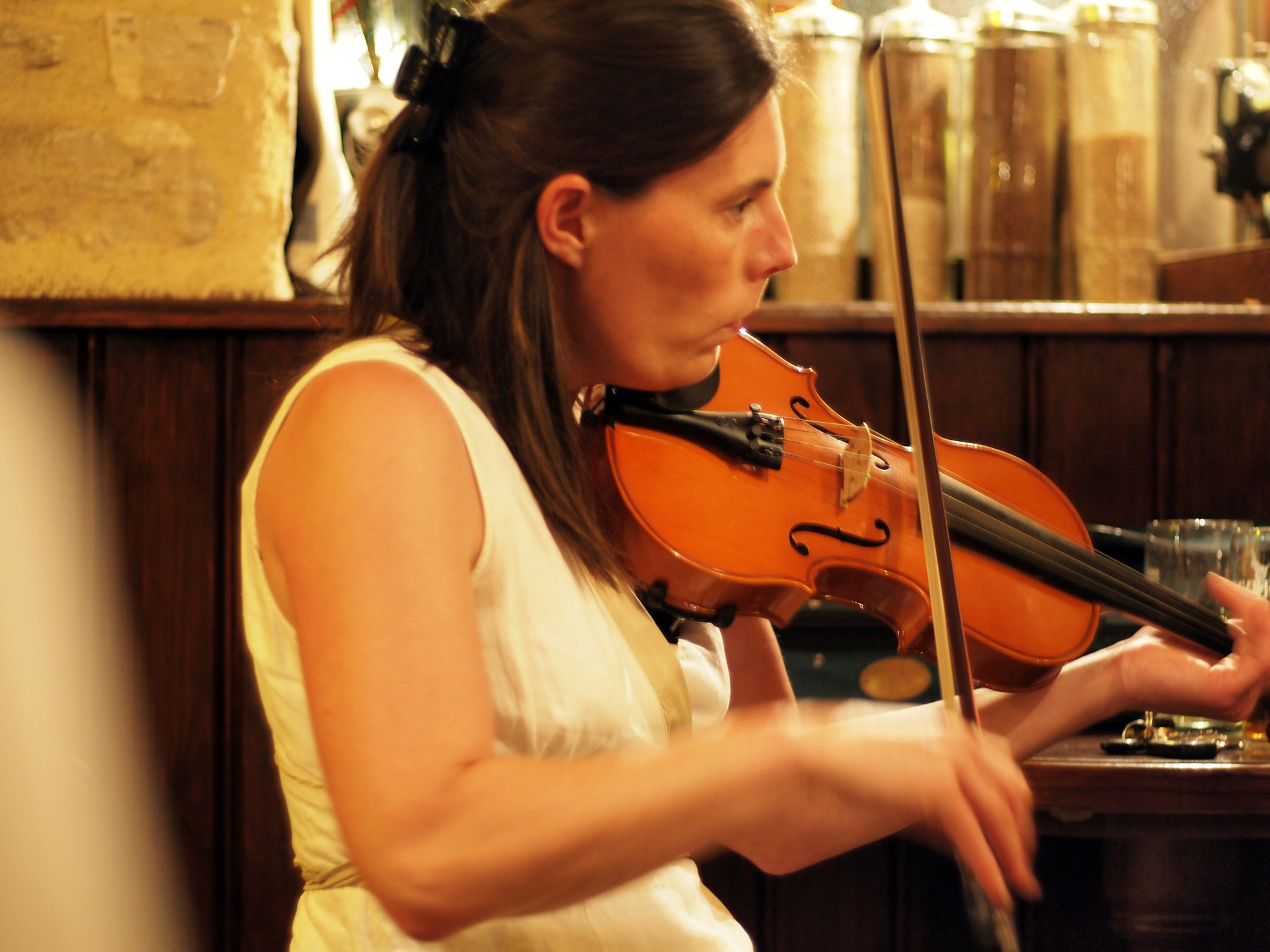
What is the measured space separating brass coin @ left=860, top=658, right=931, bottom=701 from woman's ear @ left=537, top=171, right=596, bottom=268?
0.89 meters

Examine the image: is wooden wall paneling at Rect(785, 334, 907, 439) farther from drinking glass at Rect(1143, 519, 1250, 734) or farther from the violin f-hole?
the violin f-hole

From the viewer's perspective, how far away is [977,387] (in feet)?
5.74

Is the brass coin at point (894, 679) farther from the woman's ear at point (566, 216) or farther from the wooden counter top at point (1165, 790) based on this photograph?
the woman's ear at point (566, 216)

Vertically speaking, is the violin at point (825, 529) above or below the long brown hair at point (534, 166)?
below

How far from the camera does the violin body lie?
105 centimetres

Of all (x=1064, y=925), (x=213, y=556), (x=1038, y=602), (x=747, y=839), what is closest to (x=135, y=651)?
(x=213, y=556)

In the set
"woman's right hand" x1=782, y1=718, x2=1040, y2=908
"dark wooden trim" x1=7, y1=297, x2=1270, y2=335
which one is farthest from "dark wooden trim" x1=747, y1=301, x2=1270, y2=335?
"woman's right hand" x1=782, y1=718, x2=1040, y2=908

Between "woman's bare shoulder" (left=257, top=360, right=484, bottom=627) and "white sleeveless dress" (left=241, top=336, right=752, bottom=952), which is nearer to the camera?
"woman's bare shoulder" (left=257, top=360, right=484, bottom=627)

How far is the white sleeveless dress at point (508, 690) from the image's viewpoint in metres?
0.86

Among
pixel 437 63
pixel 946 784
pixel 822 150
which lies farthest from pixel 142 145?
pixel 946 784

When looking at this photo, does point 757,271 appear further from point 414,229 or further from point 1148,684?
point 1148,684

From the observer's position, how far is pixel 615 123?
902 millimetres

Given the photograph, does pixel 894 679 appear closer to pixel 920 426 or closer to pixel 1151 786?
pixel 1151 786

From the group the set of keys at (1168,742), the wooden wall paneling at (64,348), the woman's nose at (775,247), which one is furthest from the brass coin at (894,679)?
the wooden wall paneling at (64,348)
